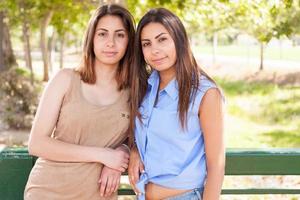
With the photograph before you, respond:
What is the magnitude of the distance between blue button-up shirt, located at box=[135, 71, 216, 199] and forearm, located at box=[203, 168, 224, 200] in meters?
0.07

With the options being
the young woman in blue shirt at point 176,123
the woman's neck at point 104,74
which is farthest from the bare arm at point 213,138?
the woman's neck at point 104,74

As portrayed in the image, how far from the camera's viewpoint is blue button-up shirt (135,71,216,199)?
8.08 feet

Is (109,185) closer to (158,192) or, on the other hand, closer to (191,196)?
(158,192)

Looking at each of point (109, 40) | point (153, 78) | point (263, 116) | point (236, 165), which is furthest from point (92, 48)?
point (263, 116)

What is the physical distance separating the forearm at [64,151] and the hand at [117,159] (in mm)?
35

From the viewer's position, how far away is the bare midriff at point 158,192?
98.0 inches

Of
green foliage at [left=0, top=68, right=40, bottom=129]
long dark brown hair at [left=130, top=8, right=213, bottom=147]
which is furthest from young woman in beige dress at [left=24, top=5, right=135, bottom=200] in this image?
green foliage at [left=0, top=68, right=40, bottom=129]

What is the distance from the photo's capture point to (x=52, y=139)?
2574 millimetres

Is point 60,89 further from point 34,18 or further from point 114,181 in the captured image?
point 34,18

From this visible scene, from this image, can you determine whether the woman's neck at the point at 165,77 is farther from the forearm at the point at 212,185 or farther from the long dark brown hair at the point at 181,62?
the forearm at the point at 212,185

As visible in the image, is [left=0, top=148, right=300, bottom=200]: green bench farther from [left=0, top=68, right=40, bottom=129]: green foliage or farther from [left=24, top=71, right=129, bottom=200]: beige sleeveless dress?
[left=0, top=68, right=40, bottom=129]: green foliage

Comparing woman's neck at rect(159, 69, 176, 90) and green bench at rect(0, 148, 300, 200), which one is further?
green bench at rect(0, 148, 300, 200)

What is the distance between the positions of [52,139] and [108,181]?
1.05 ft

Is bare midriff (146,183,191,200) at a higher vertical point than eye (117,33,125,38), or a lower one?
lower
